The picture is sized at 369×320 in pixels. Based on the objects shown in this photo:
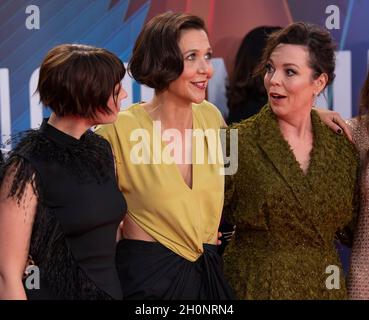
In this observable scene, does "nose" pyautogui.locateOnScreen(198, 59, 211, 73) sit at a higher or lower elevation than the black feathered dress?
higher

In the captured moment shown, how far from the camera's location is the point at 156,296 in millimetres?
3064

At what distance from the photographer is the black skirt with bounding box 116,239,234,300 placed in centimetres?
307

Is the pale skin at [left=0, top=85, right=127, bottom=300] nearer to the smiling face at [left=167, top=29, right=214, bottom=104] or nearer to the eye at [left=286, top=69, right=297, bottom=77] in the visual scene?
the smiling face at [left=167, top=29, right=214, bottom=104]

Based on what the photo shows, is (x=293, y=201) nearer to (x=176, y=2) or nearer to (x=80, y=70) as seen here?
(x=80, y=70)

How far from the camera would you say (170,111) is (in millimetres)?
3234

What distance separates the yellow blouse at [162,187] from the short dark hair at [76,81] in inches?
14.2

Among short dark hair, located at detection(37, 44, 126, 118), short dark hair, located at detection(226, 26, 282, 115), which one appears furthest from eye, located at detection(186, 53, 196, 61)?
short dark hair, located at detection(226, 26, 282, 115)

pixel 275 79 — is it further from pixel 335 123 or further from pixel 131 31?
pixel 131 31

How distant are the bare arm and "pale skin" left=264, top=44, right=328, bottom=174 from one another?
1.13 m

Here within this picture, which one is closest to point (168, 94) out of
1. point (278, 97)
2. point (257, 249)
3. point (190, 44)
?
point (190, 44)

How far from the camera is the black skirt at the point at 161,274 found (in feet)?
10.1

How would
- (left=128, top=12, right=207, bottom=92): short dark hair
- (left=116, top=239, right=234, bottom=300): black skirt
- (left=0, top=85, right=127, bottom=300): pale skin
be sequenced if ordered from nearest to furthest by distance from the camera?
(left=0, top=85, right=127, bottom=300): pale skin, (left=116, top=239, right=234, bottom=300): black skirt, (left=128, top=12, right=207, bottom=92): short dark hair

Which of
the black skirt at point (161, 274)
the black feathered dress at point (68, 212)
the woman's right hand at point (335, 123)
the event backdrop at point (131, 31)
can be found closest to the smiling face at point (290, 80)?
the woman's right hand at point (335, 123)

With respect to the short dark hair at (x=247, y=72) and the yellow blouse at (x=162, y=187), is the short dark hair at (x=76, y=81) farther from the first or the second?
the short dark hair at (x=247, y=72)
